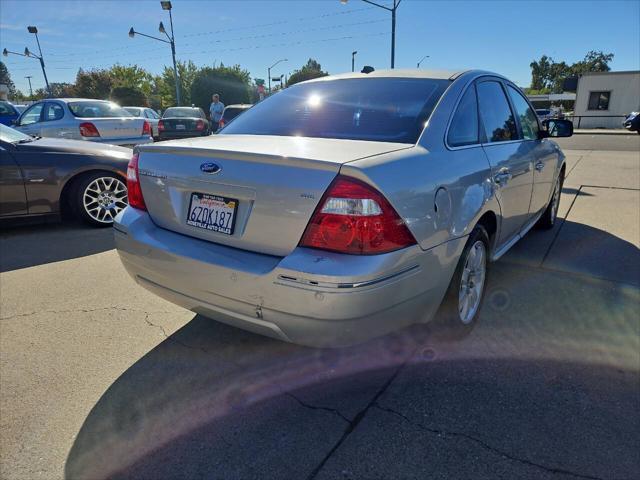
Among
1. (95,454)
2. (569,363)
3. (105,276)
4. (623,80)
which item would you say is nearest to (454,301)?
(569,363)

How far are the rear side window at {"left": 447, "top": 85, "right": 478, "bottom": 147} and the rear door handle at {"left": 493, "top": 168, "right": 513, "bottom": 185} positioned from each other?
0.27 m

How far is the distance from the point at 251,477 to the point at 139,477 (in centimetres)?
46

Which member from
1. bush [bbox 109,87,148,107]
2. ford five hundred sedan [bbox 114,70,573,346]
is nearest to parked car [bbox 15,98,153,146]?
ford five hundred sedan [bbox 114,70,573,346]

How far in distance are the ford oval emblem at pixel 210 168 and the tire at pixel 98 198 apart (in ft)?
11.9

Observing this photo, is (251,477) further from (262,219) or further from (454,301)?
(454,301)

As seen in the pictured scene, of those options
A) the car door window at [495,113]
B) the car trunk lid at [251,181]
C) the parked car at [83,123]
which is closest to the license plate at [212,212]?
the car trunk lid at [251,181]

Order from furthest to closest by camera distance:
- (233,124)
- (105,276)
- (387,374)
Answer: (105,276) < (233,124) < (387,374)

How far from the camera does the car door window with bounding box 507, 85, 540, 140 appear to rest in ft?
12.3

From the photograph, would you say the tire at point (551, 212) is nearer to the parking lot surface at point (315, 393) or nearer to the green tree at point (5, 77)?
the parking lot surface at point (315, 393)

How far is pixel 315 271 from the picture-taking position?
6.03 feet

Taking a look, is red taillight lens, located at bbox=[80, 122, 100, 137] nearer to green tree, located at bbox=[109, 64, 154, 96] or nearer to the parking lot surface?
the parking lot surface

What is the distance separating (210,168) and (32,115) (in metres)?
9.49

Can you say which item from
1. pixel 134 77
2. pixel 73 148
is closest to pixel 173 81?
pixel 134 77

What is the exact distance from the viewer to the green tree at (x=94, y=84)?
48781 mm
